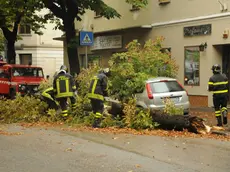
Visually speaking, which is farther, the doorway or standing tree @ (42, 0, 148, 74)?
standing tree @ (42, 0, 148, 74)

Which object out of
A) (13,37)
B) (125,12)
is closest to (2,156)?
(125,12)

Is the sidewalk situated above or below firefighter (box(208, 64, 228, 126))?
below

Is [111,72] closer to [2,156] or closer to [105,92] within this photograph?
[105,92]

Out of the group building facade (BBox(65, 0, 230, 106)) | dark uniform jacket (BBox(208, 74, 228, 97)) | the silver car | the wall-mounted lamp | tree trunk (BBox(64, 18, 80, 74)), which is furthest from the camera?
tree trunk (BBox(64, 18, 80, 74))

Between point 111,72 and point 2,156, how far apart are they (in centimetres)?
575

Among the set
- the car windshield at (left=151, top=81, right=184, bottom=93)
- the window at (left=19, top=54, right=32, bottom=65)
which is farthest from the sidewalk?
the window at (left=19, top=54, right=32, bottom=65)

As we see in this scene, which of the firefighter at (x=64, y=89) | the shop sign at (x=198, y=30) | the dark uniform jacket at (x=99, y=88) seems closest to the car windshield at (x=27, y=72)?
the shop sign at (x=198, y=30)

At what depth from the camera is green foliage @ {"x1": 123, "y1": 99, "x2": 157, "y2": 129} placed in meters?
11.0

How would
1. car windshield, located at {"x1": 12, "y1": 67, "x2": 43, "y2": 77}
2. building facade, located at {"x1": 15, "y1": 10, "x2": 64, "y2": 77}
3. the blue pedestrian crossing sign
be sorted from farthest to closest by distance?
building facade, located at {"x1": 15, "y1": 10, "x2": 64, "y2": 77}
car windshield, located at {"x1": 12, "y1": 67, "x2": 43, "y2": 77}
the blue pedestrian crossing sign

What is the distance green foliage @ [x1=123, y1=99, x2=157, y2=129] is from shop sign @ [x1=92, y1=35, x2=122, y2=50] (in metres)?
11.8

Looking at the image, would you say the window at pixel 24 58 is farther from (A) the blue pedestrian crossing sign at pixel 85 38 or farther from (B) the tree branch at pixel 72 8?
(A) the blue pedestrian crossing sign at pixel 85 38

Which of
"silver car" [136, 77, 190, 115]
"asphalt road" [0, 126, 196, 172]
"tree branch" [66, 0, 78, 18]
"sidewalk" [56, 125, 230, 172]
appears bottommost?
"sidewalk" [56, 125, 230, 172]

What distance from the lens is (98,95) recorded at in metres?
11.5

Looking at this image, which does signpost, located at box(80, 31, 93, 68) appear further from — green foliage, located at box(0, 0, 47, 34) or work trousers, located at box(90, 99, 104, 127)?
green foliage, located at box(0, 0, 47, 34)
